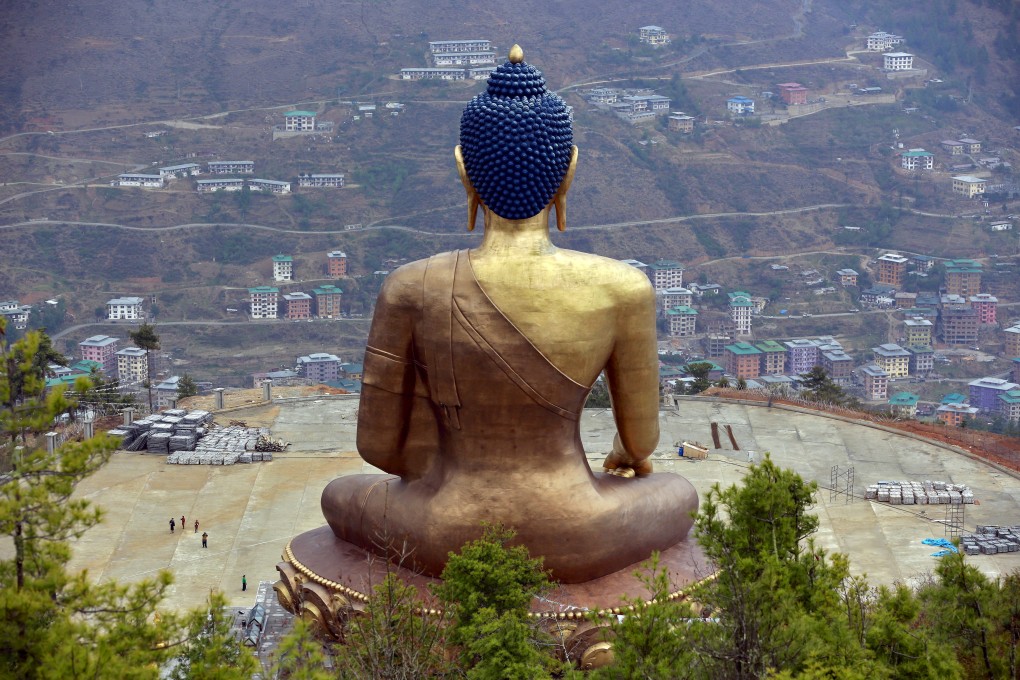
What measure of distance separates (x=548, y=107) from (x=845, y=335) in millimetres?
78959

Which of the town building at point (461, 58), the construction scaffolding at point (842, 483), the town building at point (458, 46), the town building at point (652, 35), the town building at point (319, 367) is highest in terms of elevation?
the town building at point (652, 35)

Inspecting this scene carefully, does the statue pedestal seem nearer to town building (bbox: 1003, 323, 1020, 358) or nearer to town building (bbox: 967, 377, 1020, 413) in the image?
town building (bbox: 967, 377, 1020, 413)

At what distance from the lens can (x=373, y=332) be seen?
14.5 metres

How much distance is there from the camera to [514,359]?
45.3ft

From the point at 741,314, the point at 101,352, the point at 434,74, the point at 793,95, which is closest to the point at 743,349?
the point at 741,314

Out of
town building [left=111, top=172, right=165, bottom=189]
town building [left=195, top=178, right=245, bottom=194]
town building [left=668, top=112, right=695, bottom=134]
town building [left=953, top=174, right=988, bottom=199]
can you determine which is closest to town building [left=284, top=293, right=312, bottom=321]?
town building [left=195, top=178, right=245, bottom=194]

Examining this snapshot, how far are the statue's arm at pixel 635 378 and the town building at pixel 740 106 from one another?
102541 millimetres

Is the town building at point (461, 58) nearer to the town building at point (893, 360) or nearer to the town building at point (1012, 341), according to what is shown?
the town building at point (893, 360)

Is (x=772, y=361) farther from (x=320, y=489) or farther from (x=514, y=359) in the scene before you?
(x=514, y=359)

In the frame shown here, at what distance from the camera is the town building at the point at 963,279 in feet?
315

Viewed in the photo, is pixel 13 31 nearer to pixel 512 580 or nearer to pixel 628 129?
pixel 628 129

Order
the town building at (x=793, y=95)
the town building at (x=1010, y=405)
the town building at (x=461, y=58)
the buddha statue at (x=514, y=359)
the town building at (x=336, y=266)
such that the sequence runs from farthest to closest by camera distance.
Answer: the town building at (x=793, y=95), the town building at (x=461, y=58), the town building at (x=336, y=266), the town building at (x=1010, y=405), the buddha statue at (x=514, y=359)

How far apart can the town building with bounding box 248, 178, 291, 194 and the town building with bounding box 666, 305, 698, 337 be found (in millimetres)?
27493

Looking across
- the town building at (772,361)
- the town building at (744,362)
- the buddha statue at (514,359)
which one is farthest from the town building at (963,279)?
the buddha statue at (514,359)
